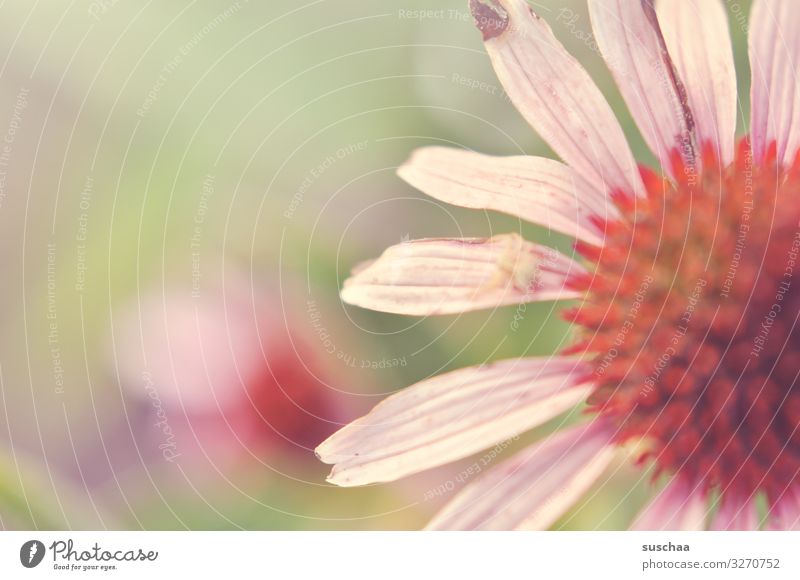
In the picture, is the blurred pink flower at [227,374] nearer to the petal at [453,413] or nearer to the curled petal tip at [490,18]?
the petal at [453,413]

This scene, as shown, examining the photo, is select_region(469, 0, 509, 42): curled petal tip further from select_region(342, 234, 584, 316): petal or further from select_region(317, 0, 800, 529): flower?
select_region(342, 234, 584, 316): petal

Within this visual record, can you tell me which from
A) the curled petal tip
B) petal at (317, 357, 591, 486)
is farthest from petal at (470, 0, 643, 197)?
petal at (317, 357, 591, 486)

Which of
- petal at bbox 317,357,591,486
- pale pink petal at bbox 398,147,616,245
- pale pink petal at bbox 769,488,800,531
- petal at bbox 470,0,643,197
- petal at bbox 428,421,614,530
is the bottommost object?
pale pink petal at bbox 769,488,800,531

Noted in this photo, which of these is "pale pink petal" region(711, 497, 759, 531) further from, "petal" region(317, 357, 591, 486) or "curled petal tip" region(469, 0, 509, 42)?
"curled petal tip" region(469, 0, 509, 42)

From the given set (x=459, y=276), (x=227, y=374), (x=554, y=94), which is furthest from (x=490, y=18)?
(x=227, y=374)

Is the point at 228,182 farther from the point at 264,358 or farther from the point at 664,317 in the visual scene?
the point at 664,317

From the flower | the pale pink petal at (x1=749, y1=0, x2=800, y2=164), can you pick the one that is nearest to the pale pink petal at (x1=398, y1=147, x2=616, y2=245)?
the flower

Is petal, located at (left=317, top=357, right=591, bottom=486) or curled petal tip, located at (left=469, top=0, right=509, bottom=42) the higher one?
curled petal tip, located at (left=469, top=0, right=509, bottom=42)
